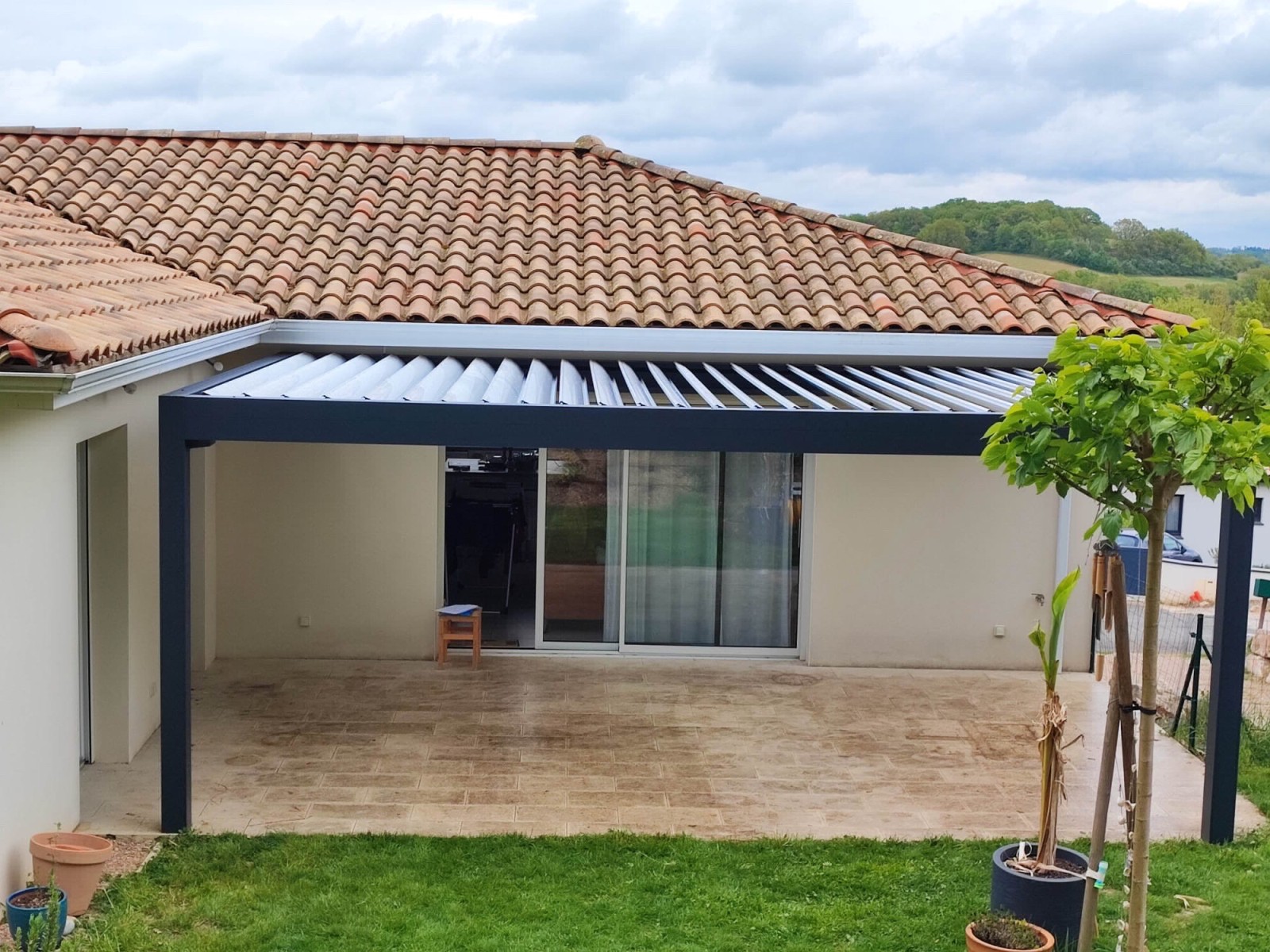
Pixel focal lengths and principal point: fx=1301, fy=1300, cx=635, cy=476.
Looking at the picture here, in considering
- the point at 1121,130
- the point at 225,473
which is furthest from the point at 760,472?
the point at 1121,130

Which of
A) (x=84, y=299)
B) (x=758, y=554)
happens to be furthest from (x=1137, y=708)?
(x=758, y=554)

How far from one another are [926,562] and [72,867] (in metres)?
11.0

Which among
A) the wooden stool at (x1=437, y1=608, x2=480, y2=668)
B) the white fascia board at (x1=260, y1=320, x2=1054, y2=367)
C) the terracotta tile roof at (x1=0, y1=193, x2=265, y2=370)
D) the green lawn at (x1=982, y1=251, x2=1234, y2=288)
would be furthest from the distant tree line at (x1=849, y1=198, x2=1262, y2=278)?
the terracotta tile roof at (x1=0, y1=193, x2=265, y2=370)

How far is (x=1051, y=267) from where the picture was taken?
50.5 metres

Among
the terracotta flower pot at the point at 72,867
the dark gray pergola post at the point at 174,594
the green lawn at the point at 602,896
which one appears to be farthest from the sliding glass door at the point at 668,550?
the terracotta flower pot at the point at 72,867

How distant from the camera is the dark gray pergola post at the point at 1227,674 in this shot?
1028cm

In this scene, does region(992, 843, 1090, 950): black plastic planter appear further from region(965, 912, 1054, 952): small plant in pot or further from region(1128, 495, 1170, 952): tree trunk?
region(1128, 495, 1170, 952): tree trunk

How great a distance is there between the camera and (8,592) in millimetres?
8578

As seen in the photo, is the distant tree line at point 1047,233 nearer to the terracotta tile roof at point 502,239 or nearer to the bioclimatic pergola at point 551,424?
the terracotta tile roof at point 502,239

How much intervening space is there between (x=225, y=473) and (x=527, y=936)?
30.1 ft

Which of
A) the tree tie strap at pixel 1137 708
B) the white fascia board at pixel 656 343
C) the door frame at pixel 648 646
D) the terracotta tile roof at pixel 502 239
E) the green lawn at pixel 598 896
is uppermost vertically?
the terracotta tile roof at pixel 502 239

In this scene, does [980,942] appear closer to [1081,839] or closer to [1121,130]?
[1081,839]

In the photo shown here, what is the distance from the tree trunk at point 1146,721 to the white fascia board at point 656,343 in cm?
679

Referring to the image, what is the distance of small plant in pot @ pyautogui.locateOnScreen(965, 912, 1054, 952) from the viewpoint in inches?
311
